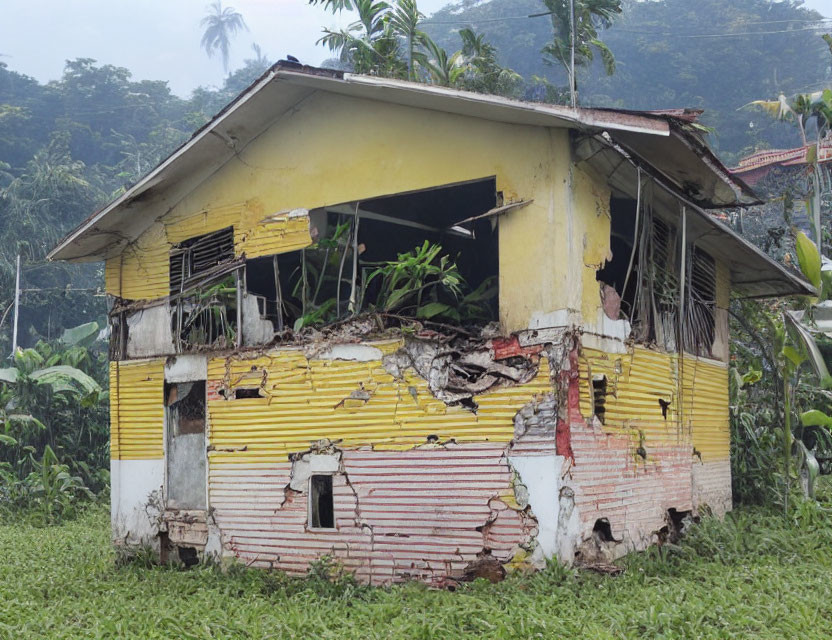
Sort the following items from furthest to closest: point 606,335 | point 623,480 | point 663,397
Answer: point 663,397
point 623,480
point 606,335

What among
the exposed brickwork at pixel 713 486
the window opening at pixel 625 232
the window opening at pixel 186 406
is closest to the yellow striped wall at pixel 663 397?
the exposed brickwork at pixel 713 486

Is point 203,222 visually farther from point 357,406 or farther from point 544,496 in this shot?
point 544,496

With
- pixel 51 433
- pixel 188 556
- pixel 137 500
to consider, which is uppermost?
pixel 51 433

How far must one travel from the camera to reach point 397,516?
8.46 metres

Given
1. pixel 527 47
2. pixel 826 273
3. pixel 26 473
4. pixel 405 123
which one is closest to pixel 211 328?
pixel 405 123

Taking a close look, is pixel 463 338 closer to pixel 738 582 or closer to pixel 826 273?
pixel 738 582

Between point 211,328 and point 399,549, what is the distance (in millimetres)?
3560

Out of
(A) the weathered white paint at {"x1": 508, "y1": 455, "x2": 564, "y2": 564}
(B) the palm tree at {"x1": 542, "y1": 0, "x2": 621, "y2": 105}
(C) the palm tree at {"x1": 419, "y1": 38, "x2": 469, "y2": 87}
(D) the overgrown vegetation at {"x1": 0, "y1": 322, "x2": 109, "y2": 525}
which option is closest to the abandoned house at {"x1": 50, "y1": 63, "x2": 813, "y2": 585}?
(A) the weathered white paint at {"x1": 508, "y1": 455, "x2": 564, "y2": 564}

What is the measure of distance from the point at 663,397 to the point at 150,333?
19.5 feet

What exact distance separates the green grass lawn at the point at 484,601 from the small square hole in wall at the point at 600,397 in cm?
136

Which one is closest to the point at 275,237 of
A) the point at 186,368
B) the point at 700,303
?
the point at 186,368

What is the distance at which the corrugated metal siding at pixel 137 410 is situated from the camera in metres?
10.6

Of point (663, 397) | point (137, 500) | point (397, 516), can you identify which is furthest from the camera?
point (137, 500)

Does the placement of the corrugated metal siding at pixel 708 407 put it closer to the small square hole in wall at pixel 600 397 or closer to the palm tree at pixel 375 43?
the small square hole in wall at pixel 600 397
